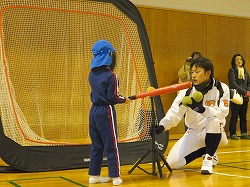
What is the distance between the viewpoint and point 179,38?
26.3ft

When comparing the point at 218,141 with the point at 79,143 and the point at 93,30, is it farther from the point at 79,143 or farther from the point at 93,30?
the point at 93,30

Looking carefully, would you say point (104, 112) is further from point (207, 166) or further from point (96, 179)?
point (207, 166)

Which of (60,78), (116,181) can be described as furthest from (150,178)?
(60,78)

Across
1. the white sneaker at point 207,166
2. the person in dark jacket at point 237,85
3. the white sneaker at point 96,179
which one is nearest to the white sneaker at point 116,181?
the white sneaker at point 96,179

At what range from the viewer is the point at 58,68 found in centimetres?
443

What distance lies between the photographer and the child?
336 cm

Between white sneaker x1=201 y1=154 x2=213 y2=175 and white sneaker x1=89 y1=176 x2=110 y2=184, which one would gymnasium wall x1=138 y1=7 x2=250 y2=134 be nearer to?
white sneaker x1=201 y1=154 x2=213 y2=175

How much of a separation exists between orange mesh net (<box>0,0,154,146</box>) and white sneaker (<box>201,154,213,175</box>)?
89 centimetres

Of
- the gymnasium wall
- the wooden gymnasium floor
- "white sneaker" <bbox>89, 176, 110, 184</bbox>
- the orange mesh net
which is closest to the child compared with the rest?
"white sneaker" <bbox>89, 176, 110, 184</bbox>

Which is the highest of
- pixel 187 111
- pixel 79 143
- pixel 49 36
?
pixel 49 36

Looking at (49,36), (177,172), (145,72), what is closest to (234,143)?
(145,72)

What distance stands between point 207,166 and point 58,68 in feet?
5.54

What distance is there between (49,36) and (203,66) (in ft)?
4.91

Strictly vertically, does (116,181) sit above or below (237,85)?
below
